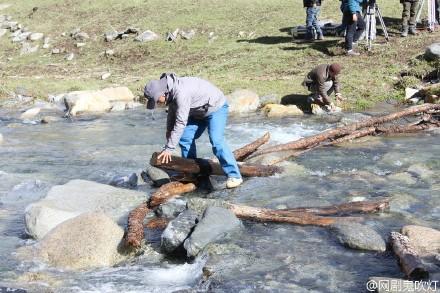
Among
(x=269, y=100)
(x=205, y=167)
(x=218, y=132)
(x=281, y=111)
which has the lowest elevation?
(x=281, y=111)

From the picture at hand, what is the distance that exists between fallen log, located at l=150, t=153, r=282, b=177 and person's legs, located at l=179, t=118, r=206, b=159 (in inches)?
5.3

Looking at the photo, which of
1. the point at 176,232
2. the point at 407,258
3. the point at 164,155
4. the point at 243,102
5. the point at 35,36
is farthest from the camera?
the point at 35,36

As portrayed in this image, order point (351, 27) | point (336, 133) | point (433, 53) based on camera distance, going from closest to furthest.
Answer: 1. point (336, 133)
2. point (433, 53)
3. point (351, 27)

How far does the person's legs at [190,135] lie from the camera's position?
8906mm

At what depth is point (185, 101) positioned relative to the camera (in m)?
7.99

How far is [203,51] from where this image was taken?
22547 mm

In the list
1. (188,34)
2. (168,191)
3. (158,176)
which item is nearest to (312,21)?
(188,34)

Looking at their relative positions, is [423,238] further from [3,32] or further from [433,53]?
[3,32]

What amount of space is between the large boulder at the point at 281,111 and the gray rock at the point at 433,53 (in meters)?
4.68

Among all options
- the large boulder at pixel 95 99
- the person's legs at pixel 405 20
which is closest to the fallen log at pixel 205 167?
the large boulder at pixel 95 99

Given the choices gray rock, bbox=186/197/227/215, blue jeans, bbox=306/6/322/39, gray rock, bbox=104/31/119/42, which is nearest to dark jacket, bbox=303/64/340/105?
Answer: blue jeans, bbox=306/6/322/39

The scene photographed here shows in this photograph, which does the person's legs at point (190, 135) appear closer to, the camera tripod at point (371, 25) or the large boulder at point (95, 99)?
the large boulder at point (95, 99)

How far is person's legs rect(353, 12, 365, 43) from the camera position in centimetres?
1834

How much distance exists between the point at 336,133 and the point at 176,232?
567cm
